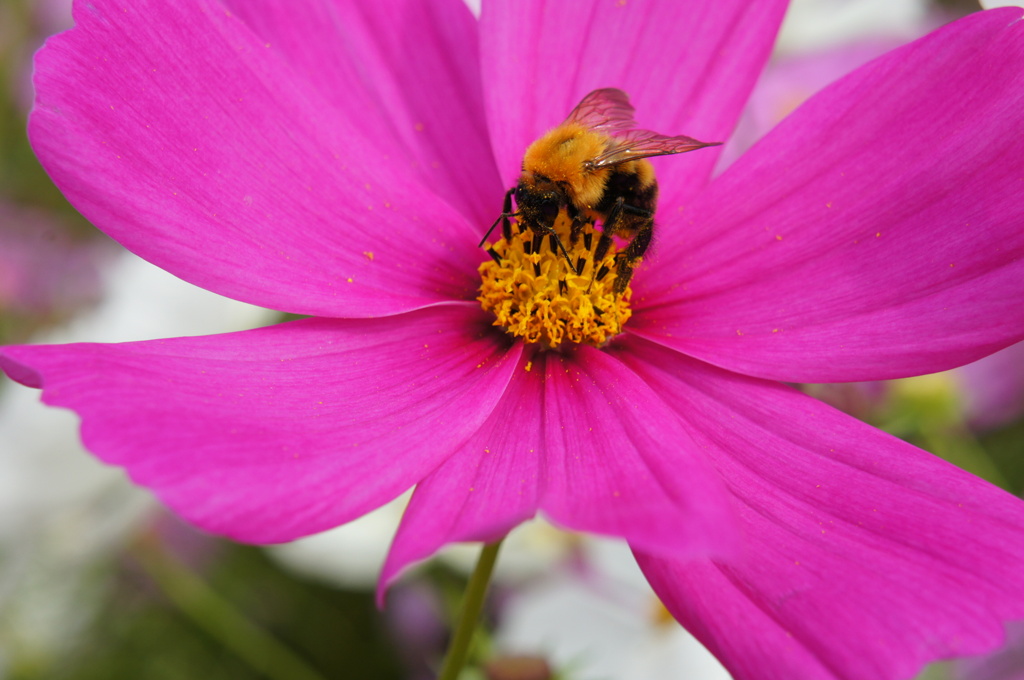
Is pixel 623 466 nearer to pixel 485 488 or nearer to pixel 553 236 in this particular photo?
pixel 485 488

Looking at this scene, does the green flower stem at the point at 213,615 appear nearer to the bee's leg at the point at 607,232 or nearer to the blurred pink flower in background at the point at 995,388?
the bee's leg at the point at 607,232

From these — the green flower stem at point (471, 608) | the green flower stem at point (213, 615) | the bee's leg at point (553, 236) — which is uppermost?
the bee's leg at point (553, 236)

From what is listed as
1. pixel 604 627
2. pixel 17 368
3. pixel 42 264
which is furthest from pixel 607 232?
pixel 42 264

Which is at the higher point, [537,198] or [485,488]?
[537,198]

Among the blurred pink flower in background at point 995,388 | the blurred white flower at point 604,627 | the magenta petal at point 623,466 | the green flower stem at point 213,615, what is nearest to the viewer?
the magenta petal at point 623,466

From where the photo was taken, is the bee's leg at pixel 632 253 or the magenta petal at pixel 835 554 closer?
the magenta petal at pixel 835 554

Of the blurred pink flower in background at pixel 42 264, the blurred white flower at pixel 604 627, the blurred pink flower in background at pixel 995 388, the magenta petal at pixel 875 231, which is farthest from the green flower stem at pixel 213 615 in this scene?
the blurred pink flower in background at pixel 995 388

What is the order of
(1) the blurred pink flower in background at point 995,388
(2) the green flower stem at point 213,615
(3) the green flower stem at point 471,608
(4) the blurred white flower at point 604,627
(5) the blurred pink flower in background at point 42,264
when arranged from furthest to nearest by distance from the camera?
(5) the blurred pink flower in background at point 42,264
(1) the blurred pink flower in background at point 995,388
(2) the green flower stem at point 213,615
(4) the blurred white flower at point 604,627
(3) the green flower stem at point 471,608

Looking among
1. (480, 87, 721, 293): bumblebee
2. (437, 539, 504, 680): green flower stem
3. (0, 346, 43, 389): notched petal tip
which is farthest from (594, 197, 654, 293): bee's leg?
(0, 346, 43, 389): notched petal tip
